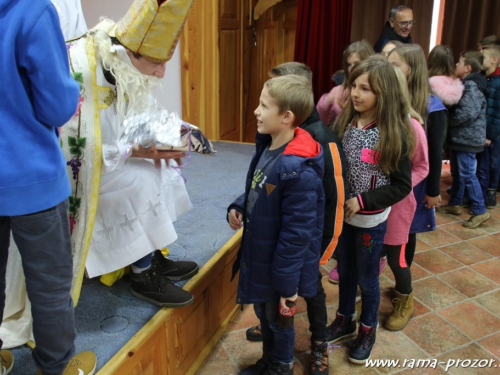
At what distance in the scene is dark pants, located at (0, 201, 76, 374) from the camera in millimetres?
1037

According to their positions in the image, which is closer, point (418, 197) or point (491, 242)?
point (418, 197)

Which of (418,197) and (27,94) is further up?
(27,94)

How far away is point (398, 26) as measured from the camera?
3.19 metres

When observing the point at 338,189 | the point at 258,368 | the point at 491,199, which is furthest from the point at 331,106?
the point at 491,199

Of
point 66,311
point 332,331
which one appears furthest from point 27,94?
point 332,331

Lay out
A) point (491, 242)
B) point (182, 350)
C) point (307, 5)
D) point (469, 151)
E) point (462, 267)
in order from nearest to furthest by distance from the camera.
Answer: point (182, 350), point (462, 267), point (491, 242), point (469, 151), point (307, 5)

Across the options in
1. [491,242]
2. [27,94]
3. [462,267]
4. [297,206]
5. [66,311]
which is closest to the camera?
[27,94]

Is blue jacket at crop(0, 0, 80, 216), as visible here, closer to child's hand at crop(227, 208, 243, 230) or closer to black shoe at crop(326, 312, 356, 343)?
child's hand at crop(227, 208, 243, 230)

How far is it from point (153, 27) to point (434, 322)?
1691mm

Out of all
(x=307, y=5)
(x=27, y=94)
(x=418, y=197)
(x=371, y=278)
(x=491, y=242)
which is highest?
(x=307, y=5)

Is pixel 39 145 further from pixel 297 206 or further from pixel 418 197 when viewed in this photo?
pixel 418 197

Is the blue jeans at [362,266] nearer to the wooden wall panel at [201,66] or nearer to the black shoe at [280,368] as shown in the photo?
the black shoe at [280,368]

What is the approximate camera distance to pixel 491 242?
2955 mm

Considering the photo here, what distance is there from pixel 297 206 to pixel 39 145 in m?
0.71
